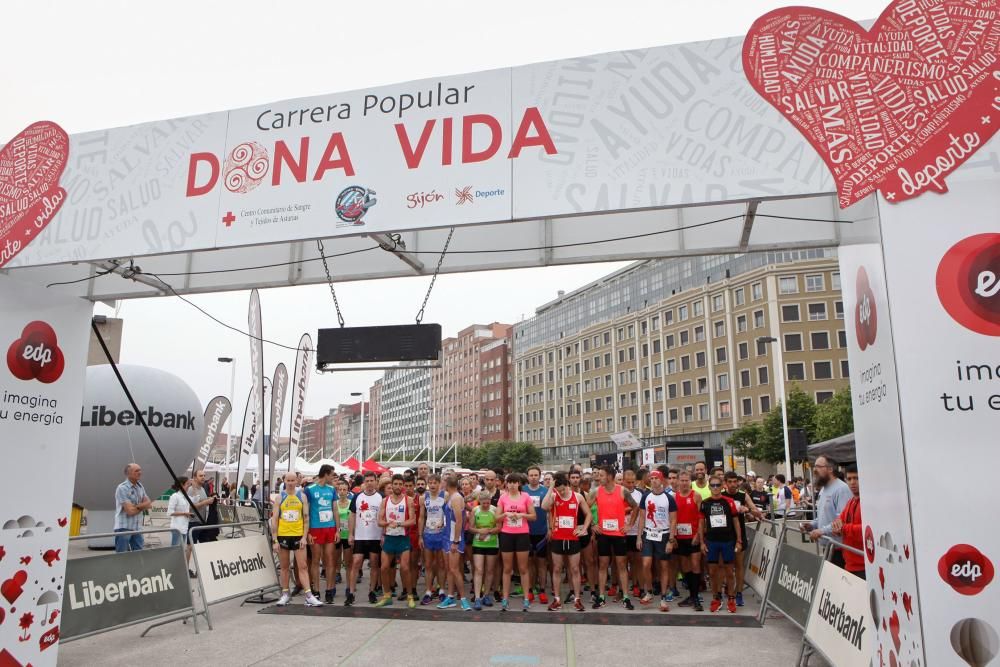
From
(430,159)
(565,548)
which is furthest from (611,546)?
(430,159)

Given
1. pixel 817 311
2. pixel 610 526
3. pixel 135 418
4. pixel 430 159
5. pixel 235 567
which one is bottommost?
pixel 235 567

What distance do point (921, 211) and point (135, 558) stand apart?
824cm

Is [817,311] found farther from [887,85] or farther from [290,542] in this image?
[887,85]

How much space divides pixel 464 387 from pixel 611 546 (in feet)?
389

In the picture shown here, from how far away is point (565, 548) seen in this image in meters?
9.88

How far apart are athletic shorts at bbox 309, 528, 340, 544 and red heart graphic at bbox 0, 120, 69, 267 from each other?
592 centimetres

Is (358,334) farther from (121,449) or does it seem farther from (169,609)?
(121,449)

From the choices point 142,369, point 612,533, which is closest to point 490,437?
point 142,369

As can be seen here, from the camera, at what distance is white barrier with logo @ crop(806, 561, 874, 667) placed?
572cm

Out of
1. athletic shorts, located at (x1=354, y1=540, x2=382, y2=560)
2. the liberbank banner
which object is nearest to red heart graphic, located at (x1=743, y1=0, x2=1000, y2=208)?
the liberbank banner

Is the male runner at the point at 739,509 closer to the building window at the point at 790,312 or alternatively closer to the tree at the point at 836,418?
the tree at the point at 836,418

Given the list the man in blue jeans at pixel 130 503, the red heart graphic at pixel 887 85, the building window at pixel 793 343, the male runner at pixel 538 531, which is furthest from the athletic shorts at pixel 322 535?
the building window at pixel 793 343

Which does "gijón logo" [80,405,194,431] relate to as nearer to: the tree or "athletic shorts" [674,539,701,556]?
"athletic shorts" [674,539,701,556]

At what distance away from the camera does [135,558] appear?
7852 mm
